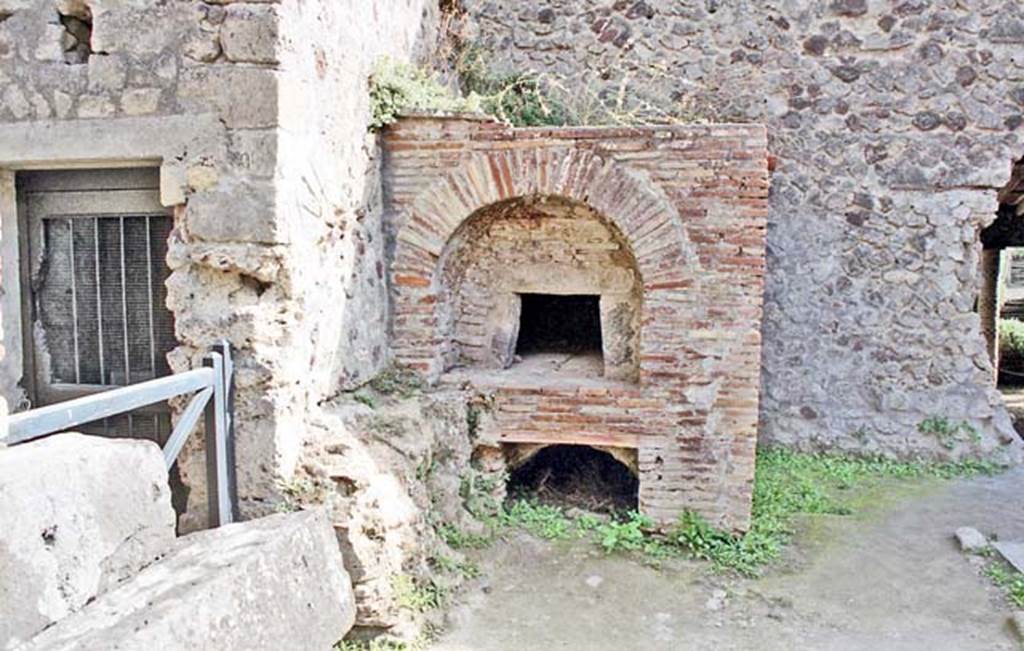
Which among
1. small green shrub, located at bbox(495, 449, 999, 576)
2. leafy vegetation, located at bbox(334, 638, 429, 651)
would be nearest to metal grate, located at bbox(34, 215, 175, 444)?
leafy vegetation, located at bbox(334, 638, 429, 651)

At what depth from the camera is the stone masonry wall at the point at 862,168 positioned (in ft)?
21.9

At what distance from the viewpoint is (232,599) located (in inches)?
98.9

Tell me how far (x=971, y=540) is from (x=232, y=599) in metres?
4.85

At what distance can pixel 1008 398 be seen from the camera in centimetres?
1091

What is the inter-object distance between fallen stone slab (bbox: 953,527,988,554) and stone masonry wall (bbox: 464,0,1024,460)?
1.58 metres

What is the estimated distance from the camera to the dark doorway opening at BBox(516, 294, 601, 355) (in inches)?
274

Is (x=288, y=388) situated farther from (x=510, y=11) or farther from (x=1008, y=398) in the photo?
(x=1008, y=398)

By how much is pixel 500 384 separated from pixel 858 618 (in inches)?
101

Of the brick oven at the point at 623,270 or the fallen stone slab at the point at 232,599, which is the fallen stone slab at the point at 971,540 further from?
the fallen stone slab at the point at 232,599

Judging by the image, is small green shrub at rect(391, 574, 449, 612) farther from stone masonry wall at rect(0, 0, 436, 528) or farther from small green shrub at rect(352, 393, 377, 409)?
small green shrub at rect(352, 393, 377, 409)

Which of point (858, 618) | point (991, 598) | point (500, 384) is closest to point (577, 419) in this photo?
point (500, 384)

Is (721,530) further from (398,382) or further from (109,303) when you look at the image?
(109,303)

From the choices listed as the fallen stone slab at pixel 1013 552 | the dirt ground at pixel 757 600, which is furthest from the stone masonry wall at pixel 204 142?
the fallen stone slab at pixel 1013 552

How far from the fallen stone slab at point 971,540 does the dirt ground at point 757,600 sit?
0.09 metres
